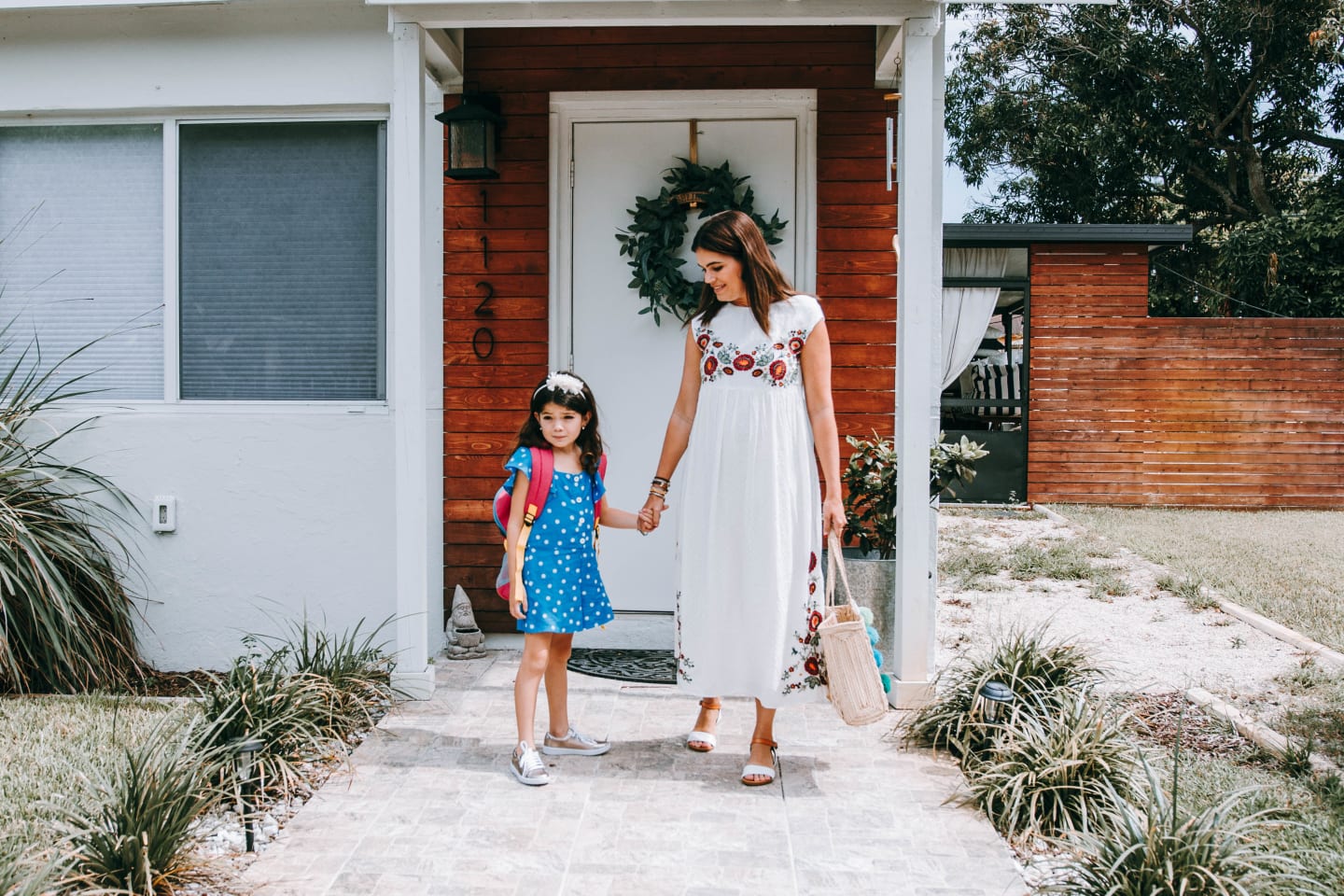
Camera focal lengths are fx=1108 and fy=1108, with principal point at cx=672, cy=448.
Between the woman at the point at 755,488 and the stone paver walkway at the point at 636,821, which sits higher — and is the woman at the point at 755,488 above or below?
above

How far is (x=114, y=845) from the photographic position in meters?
2.48

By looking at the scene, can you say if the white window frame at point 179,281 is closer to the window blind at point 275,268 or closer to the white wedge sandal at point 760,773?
the window blind at point 275,268

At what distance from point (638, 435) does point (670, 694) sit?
1.25 meters

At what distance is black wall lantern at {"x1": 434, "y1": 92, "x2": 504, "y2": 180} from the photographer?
186 inches

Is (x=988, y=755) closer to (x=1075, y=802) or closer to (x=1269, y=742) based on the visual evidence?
(x=1075, y=802)

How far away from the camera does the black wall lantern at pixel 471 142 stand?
15.5ft

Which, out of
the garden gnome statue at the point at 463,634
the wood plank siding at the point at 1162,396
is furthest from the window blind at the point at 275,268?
the wood plank siding at the point at 1162,396

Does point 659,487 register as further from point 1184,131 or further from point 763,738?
point 1184,131

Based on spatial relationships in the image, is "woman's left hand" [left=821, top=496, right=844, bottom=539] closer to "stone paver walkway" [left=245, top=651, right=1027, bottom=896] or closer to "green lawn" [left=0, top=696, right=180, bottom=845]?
"stone paver walkway" [left=245, top=651, right=1027, bottom=896]

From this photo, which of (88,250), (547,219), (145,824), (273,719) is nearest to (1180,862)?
(145,824)

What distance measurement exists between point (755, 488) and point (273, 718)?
5.29 ft

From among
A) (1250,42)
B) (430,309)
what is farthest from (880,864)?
(1250,42)

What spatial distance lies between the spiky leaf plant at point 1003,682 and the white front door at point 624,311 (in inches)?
61.9

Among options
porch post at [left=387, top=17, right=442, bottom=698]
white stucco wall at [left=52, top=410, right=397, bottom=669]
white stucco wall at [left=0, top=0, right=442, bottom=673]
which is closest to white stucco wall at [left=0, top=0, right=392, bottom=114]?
white stucco wall at [left=0, top=0, right=442, bottom=673]
